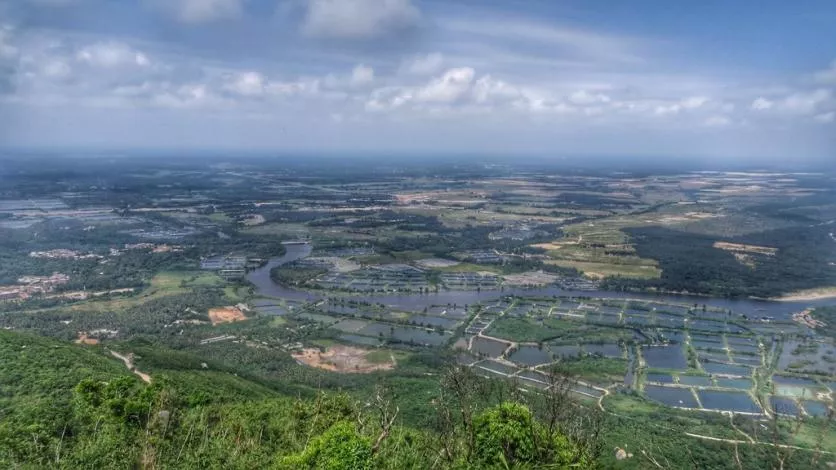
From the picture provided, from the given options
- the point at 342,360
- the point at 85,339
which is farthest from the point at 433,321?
the point at 85,339

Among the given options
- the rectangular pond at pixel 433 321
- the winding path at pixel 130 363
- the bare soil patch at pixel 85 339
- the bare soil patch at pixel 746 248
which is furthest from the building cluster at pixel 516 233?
the winding path at pixel 130 363

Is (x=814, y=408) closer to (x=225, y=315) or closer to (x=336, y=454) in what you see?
(x=336, y=454)

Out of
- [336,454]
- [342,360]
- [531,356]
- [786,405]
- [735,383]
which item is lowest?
[342,360]

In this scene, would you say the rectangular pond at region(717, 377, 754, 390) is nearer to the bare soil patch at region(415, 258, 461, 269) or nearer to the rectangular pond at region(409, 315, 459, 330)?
the rectangular pond at region(409, 315, 459, 330)

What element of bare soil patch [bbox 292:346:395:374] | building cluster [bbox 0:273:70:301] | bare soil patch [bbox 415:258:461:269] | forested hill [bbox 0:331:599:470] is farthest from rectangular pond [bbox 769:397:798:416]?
building cluster [bbox 0:273:70:301]

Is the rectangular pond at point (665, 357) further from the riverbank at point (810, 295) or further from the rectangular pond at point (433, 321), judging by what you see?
the riverbank at point (810, 295)

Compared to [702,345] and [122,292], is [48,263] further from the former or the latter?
[702,345]
